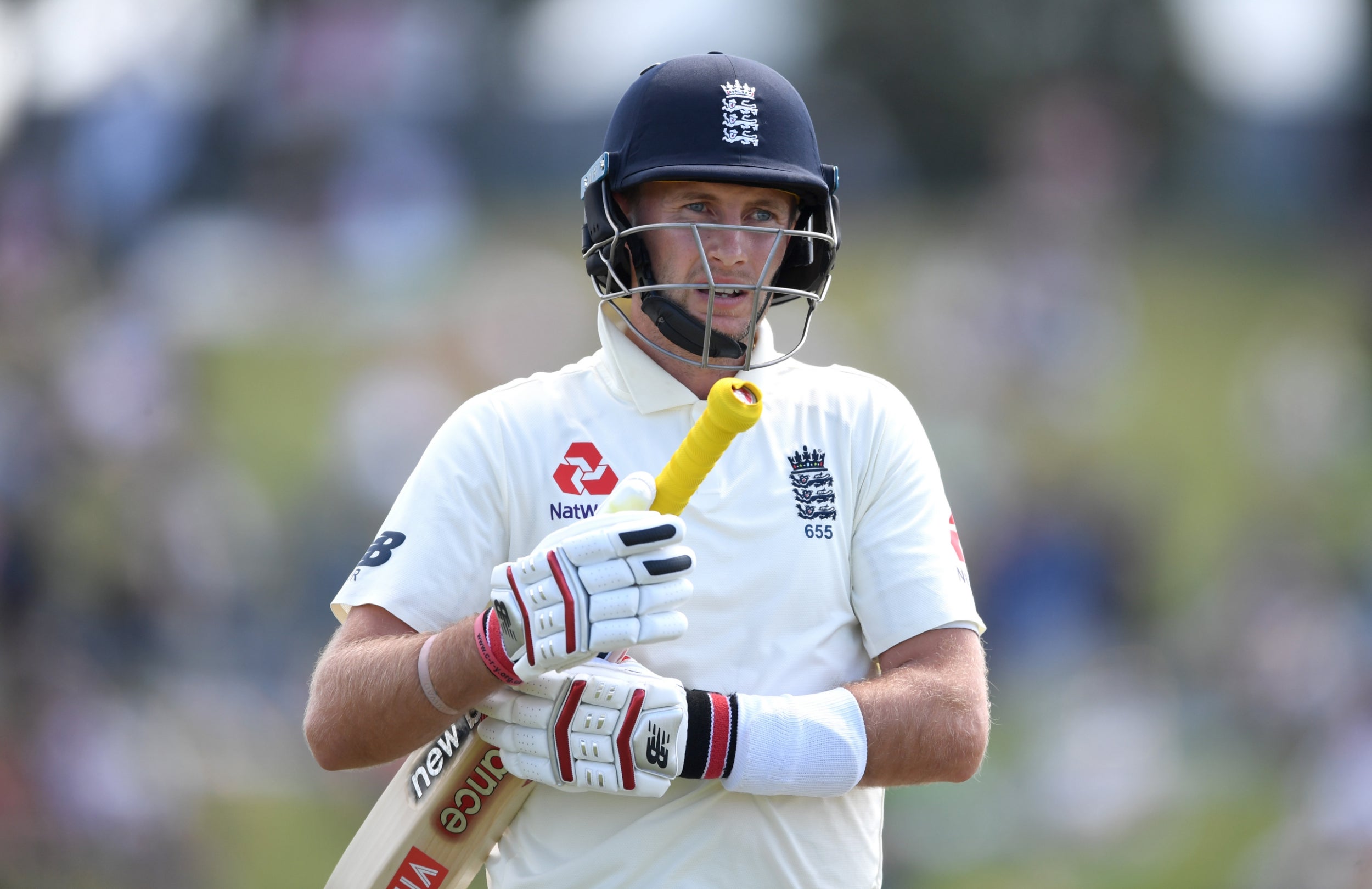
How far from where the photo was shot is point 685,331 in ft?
7.22

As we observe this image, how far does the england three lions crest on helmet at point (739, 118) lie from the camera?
2217 millimetres

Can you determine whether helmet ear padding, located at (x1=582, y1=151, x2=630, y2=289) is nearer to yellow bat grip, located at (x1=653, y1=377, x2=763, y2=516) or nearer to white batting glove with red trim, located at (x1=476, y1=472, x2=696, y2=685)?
yellow bat grip, located at (x1=653, y1=377, x2=763, y2=516)

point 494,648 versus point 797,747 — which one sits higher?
point 494,648

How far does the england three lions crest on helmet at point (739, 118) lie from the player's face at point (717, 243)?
0.07 metres

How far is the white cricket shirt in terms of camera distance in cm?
202

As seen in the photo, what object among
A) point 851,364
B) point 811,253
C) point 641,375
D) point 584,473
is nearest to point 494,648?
point 584,473

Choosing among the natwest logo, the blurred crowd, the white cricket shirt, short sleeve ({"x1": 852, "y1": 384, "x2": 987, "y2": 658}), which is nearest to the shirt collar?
the white cricket shirt

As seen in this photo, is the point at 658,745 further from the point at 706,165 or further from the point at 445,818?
the point at 706,165

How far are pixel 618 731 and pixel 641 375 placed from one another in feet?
2.01

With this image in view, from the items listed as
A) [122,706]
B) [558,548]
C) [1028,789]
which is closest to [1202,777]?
[1028,789]

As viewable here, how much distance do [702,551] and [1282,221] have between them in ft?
28.6

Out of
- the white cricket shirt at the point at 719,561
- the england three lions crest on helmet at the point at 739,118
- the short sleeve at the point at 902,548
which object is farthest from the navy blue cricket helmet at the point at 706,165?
the short sleeve at the point at 902,548

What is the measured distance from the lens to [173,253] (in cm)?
898

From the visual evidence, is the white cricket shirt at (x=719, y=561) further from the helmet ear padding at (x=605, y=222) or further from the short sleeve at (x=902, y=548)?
the helmet ear padding at (x=605, y=222)
